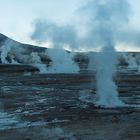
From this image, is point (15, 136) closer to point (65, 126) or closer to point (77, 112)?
point (65, 126)

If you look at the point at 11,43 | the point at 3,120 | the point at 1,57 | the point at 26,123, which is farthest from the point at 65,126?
the point at 11,43

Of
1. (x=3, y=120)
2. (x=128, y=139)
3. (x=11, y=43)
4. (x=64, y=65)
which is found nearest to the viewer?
(x=128, y=139)

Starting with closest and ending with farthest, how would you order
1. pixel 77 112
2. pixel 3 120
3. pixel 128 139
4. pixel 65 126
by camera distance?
1. pixel 128 139
2. pixel 65 126
3. pixel 3 120
4. pixel 77 112

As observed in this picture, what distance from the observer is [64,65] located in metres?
90.9

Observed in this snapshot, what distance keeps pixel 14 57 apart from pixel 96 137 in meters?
126

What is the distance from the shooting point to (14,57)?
143000mm

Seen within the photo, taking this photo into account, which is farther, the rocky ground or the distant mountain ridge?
the distant mountain ridge

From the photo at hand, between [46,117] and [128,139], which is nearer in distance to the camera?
[128,139]

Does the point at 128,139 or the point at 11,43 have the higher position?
the point at 11,43

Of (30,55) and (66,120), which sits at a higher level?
(30,55)

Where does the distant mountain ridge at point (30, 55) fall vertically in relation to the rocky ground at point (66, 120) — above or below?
above

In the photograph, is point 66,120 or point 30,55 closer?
point 66,120

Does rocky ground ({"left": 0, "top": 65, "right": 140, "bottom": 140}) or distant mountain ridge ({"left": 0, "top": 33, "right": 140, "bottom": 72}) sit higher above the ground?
distant mountain ridge ({"left": 0, "top": 33, "right": 140, "bottom": 72})

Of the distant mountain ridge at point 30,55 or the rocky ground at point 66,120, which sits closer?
the rocky ground at point 66,120
